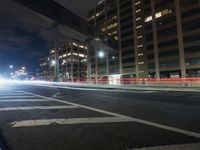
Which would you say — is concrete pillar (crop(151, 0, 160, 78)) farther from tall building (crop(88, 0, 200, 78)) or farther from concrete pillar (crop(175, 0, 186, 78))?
concrete pillar (crop(175, 0, 186, 78))

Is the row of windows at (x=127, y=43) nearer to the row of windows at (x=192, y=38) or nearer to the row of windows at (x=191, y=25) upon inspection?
the row of windows at (x=191, y=25)

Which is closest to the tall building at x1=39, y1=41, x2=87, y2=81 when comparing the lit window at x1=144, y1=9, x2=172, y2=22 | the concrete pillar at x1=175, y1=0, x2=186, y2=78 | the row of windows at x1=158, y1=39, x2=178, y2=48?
the lit window at x1=144, y1=9, x2=172, y2=22

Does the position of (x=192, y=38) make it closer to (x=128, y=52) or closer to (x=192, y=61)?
(x=192, y=61)

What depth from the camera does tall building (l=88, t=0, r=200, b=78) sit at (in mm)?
51431

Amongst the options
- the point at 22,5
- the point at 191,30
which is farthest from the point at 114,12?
the point at 22,5

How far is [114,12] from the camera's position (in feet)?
267

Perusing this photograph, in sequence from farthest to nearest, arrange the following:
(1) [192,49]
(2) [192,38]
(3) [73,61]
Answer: (3) [73,61], (2) [192,38], (1) [192,49]

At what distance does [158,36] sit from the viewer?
60688 mm

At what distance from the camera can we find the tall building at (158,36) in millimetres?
51431

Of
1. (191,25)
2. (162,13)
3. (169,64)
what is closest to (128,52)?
(162,13)

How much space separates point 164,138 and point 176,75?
56.1 metres

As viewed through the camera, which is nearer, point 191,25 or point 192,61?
point 192,61

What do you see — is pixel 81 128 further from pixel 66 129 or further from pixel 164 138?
pixel 164 138

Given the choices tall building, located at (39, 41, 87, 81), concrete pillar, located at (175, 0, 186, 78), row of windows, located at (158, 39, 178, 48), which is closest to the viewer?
concrete pillar, located at (175, 0, 186, 78)
